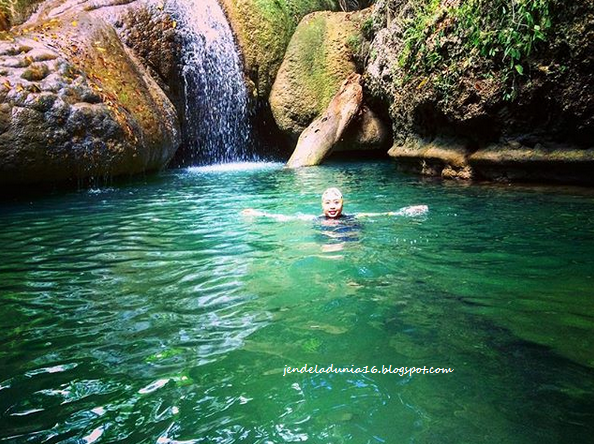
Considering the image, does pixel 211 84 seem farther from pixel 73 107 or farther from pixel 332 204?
pixel 332 204

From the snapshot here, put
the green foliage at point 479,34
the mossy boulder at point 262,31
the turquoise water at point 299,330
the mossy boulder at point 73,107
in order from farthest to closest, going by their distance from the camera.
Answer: the mossy boulder at point 262,31
the mossy boulder at point 73,107
the green foliage at point 479,34
the turquoise water at point 299,330

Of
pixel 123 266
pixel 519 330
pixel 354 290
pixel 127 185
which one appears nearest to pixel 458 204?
pixel 354 290

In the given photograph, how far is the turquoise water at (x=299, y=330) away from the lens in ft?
6.66

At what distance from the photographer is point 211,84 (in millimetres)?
14898

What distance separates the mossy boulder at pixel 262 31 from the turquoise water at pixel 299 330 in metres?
11.4

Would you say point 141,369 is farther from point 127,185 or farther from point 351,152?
point 351,152

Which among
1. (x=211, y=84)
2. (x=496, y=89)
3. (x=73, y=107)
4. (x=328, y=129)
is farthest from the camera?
(x=211, y=84)

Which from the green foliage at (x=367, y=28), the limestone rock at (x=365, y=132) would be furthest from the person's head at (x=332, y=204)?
the green foliage at (x=367, y=28)

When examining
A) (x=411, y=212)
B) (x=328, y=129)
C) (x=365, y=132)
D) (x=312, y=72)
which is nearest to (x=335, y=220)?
(x=411, y=212)

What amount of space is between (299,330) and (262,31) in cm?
1514

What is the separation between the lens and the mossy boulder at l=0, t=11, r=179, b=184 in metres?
8.31

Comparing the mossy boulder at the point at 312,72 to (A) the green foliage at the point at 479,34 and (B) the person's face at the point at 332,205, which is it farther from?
(B) the person's face at the point at 332,205

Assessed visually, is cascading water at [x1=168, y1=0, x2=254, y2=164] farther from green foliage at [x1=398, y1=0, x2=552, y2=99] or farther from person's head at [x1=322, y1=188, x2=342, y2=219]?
person's head at [x1=322, y1=188, x2=342, y2=219]

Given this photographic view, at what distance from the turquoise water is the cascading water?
9.34 meters
